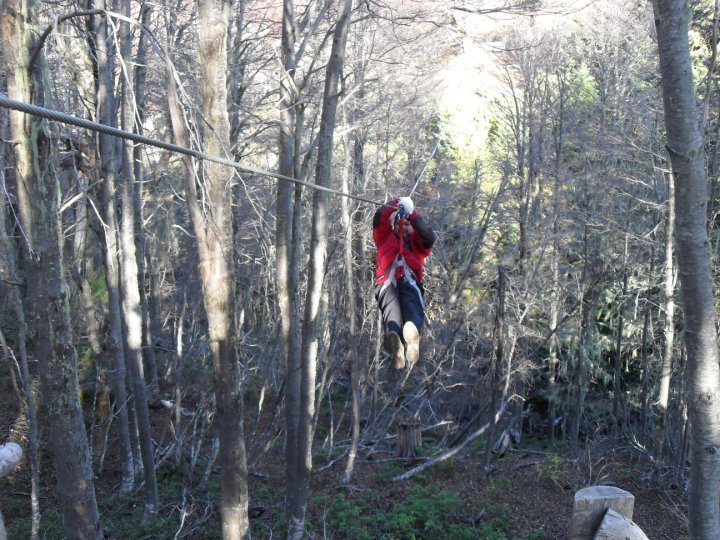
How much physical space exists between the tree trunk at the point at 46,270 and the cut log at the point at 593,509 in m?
4.38

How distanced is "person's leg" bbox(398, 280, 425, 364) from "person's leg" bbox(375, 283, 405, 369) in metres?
0.05

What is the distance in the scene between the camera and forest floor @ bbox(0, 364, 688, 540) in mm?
10406

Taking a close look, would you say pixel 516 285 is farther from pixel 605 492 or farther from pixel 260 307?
pixel 605 492

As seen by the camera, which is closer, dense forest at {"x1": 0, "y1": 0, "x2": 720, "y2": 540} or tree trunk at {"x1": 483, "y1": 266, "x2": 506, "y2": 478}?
dense forest at {"x1": 0, "y1": 0, "x2": 720, "y2": 540}

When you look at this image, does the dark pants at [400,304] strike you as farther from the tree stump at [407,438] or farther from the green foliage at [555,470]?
→ the tree stump at [407,438]

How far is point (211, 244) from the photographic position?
641 centimetres

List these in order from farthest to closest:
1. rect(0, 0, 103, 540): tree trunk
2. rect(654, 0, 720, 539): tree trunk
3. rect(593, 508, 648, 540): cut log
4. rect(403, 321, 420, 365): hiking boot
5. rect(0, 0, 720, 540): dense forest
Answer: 1. rect(403, 321, 420, 365): hiking boot
2. rect(0, 0, 720, 540): dense forest
3. rect(0, 0, 103, 540): tree trunk
4. rect(654, 0, 720, 539): tree trunk
5. rect(593, 508, 648, 540): cut log

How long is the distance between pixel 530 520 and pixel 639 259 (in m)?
8.69

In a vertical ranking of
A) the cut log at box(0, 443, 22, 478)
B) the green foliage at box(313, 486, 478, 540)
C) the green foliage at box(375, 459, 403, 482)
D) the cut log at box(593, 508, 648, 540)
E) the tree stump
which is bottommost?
the green foliage at box(313, 486, 478, 540)

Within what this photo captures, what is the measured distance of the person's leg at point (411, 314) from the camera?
6.40 meters

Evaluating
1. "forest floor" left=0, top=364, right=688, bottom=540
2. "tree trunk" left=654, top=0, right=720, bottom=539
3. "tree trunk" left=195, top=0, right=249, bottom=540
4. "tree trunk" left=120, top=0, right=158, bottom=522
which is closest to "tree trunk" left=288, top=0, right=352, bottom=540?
"forest floor" left=0, top=364, right=688, bottom=540

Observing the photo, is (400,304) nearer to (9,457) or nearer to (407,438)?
(407,438)

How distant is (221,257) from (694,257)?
4142 mm

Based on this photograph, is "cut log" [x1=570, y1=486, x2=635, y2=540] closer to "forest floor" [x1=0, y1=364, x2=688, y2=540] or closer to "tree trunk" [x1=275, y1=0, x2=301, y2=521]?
"forest floor" [x1=0, y1=364, x2=688, y2=540]
